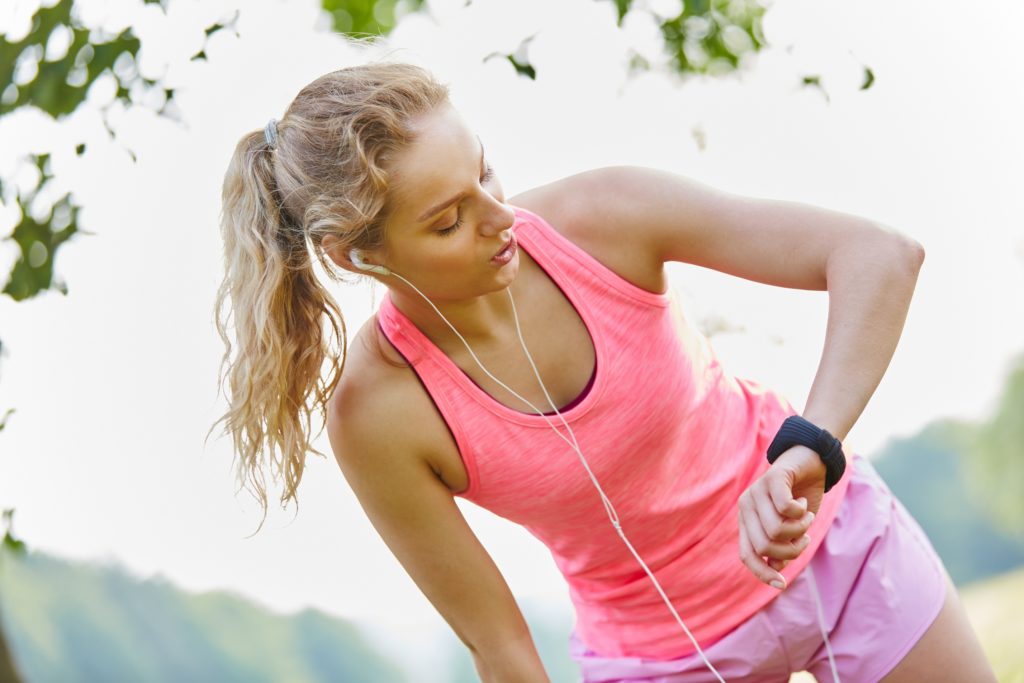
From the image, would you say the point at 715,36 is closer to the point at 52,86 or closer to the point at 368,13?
the point at 368,13

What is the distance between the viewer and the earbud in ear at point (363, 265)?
3.95ft

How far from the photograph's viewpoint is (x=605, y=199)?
4.10 feet

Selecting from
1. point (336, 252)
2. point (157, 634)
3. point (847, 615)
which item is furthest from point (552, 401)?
point (157, 634)

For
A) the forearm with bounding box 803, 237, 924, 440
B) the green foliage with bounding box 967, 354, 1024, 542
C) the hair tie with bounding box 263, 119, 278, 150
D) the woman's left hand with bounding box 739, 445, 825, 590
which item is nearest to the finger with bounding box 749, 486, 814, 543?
the woman's left hand with bounding box 739, 445, 825, 590

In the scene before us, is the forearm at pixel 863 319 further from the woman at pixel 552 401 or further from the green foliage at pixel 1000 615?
the green foliage at pixel 1000 615

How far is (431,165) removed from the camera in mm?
1139

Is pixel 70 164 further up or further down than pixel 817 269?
further down

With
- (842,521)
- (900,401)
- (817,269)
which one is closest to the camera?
(817,269)

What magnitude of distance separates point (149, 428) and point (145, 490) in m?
0.15

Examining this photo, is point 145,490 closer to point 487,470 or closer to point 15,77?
point 15,77

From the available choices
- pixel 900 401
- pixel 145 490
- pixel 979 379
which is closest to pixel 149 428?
pixel 145 490

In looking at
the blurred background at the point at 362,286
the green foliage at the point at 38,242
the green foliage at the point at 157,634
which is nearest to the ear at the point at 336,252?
the blurred background at the point at 362,286

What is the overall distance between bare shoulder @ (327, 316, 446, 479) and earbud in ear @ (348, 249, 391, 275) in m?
0.11

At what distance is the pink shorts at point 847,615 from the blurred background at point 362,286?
103 cm
